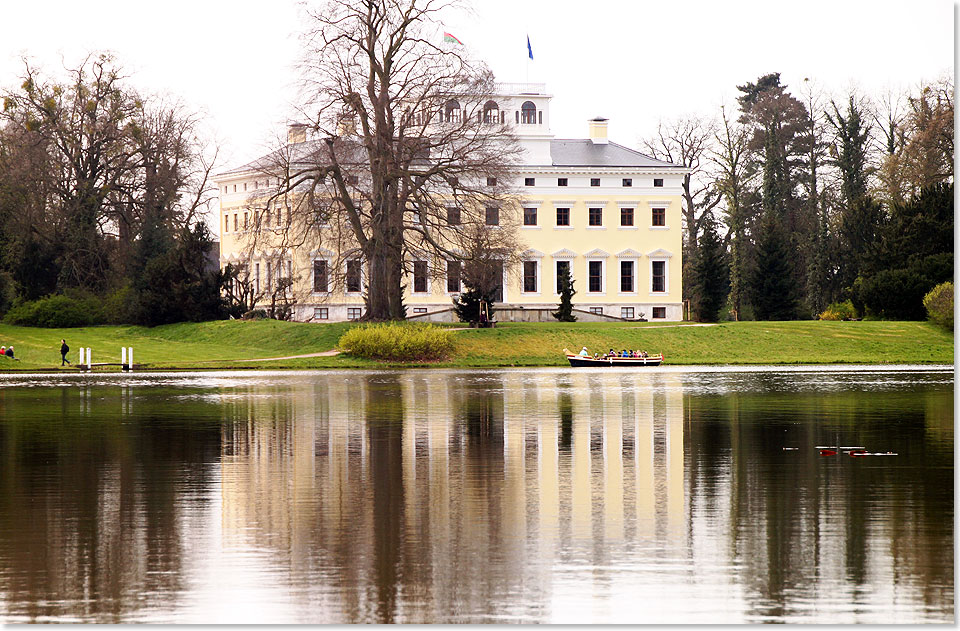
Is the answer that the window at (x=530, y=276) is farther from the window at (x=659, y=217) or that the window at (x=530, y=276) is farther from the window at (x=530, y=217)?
the window at (x=659, y=217)

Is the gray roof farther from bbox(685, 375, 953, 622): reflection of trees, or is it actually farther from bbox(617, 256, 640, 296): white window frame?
bbox(685, 375, 953, 622): reflection of trees

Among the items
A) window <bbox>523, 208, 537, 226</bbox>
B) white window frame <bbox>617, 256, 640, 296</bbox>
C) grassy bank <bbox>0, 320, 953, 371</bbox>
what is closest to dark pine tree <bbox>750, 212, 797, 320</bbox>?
grassy bank <bbox>0, 320, 953, 371</bbox>

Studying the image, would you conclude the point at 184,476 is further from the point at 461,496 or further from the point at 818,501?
the point at 818,501

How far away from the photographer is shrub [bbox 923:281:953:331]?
50.0 m

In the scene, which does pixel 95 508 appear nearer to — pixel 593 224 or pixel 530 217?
pixel 530 217

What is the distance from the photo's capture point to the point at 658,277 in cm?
7831

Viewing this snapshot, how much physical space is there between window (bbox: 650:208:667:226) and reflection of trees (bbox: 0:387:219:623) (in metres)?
58.4

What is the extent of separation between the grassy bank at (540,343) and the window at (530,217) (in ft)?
80.1

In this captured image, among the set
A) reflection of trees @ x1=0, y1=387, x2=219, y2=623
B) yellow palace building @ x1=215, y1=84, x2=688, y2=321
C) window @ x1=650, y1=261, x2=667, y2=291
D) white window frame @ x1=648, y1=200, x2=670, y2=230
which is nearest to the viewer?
reflection of trees @ x1=0, y1=387, x2=219, y2=623

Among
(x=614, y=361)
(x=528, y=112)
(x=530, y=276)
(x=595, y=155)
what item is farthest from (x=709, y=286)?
(x=614, y=361)

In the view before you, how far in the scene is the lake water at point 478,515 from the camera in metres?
8.76

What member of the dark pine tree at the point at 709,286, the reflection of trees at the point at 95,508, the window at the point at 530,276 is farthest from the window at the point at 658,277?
the reflection of trees at the point at 95,508

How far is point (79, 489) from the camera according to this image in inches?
546

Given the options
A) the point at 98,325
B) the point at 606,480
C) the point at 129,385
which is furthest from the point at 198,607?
the point at 98,325
